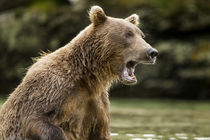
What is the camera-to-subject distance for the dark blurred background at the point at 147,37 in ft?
53.5

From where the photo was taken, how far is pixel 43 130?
5977mm

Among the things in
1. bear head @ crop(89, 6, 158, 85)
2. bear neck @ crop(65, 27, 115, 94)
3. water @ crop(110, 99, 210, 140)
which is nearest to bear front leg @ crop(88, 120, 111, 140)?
bear neck @ crop(65, 27, 115, 94)

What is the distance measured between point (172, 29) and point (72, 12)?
11.7ft

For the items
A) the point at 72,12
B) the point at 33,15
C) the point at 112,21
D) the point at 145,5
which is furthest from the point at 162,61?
the point at 112,21

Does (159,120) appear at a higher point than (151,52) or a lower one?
lower

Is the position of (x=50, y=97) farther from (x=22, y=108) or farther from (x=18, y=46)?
(x=18, y=46)

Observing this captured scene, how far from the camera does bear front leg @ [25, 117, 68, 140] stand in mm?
5980

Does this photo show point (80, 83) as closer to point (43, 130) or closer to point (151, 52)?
point (43, 130)

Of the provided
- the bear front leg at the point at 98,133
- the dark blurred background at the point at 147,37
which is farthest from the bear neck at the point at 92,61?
the dark blurred background at the point at 147,37

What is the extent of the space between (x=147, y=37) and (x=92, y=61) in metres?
10.6

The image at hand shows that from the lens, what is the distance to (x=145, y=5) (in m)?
17.6

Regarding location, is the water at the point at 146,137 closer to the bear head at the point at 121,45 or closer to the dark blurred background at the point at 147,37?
the bear head at the point at 121,45

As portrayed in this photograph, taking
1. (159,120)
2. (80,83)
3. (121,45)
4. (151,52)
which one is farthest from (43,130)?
(159,120)

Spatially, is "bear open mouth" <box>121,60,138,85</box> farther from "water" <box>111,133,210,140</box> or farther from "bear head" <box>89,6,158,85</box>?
"water" <box>111,133,210,140</box>
